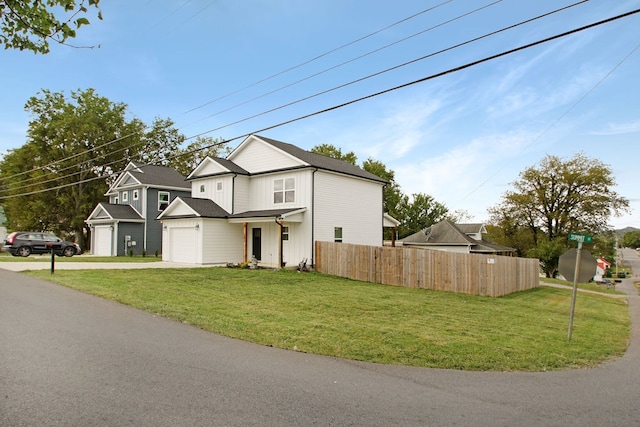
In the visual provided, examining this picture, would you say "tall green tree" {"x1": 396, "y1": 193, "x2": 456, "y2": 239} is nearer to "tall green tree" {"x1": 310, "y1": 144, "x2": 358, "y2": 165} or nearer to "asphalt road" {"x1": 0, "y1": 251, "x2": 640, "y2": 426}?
"tall green tree" {"x1": 310, "y1": 144, "x2": 358, "y2": 165}

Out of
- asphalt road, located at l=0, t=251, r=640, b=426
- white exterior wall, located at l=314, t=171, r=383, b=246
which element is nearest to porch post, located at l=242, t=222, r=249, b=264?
white exterior wall, located at l=314, t=171, r=383, b=246

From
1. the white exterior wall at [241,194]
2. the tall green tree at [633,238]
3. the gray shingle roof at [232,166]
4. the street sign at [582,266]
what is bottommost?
the tall green tree at [633,238]

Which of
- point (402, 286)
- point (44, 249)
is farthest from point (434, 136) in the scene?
point (44, 249)

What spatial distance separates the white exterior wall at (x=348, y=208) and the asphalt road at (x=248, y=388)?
15.0 meters

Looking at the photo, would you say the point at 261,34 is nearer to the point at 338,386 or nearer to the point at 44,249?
the point at 338,386

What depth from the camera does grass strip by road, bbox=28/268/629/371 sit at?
21.8ft

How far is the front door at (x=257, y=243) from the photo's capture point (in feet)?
76.7

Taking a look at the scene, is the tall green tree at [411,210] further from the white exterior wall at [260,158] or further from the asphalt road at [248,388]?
the asphalt road at [248,388]

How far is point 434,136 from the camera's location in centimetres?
2266

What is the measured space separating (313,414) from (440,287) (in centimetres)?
1370

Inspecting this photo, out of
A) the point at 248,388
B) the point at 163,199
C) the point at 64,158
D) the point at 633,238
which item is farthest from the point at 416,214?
the point at 633,238

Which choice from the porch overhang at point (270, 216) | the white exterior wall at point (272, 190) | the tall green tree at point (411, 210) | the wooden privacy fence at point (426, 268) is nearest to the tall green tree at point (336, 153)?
the tall green tree at point (411, 210)

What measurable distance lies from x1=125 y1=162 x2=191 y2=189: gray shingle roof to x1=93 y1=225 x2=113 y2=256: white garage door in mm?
4815

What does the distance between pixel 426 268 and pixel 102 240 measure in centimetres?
2785
